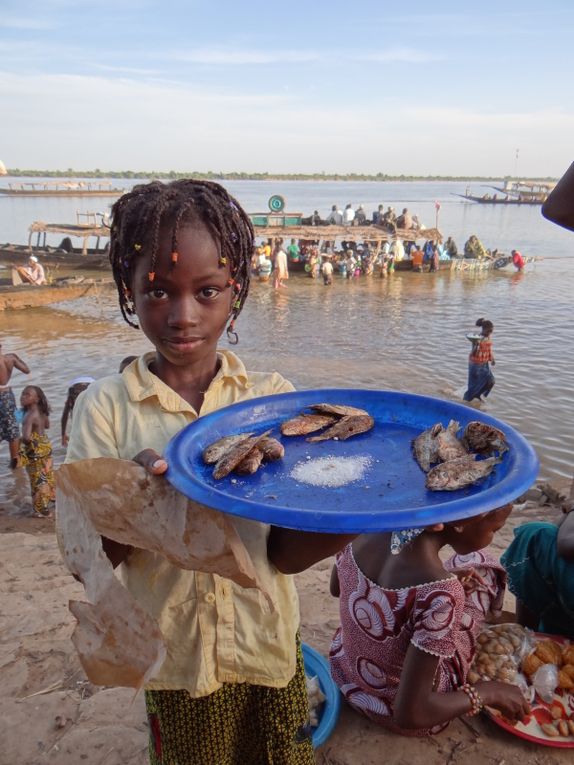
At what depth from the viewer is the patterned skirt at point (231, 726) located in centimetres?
175

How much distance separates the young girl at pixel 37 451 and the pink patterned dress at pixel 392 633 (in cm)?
506

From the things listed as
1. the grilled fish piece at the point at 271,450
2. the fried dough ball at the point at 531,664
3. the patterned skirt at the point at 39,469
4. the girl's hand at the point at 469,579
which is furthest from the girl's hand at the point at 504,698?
the patterned skirt at the point at 39,469

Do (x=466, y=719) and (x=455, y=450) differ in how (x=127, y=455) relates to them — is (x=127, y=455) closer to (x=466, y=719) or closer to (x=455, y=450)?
(x=455, y=450)

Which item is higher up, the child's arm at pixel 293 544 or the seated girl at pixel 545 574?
the child's arm at pixel 293 544

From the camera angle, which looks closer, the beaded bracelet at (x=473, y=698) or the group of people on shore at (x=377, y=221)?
the beaded bracelet at (x=473, y=698)

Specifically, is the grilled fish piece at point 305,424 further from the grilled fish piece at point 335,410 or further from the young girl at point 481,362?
the young girl at point 481,362

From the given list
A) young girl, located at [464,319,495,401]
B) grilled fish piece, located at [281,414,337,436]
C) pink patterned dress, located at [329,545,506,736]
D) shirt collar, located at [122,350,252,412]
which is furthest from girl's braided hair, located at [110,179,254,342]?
young girl, located at [464,319,495,401]

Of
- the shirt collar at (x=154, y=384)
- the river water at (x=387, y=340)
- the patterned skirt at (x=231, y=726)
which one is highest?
the shirt collar at (x=154, y=384)

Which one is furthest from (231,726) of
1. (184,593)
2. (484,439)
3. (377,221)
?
(377,221)

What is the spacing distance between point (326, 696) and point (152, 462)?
2.02 m

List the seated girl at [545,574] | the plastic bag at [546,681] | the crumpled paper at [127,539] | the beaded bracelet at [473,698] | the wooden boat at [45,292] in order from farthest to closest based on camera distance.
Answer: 1. the wooden boat at [45,292]
2. the seated girl at [545,574]
3. the plastic bag at [546,681]
4. the beaded bracelet at [473,698]
5. the crumpled paper at [127,539]

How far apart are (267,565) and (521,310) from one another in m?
19.9

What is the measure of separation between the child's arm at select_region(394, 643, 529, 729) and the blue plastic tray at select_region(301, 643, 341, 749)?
410mm

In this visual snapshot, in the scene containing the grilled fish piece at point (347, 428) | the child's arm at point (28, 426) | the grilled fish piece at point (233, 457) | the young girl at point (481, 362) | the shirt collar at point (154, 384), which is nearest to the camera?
the grilled fish piece at point (233, 457)
